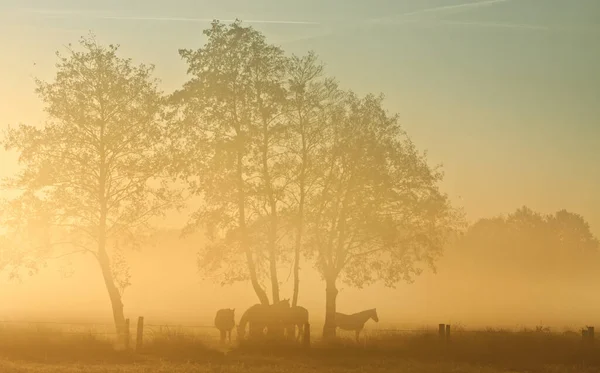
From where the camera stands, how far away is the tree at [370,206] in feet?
→ 140

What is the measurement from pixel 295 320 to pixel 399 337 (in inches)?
229

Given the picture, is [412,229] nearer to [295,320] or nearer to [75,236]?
[295,320]

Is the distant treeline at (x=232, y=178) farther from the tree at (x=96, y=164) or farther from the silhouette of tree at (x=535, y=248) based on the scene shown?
the silhouette of tree at (x=535, y=248)

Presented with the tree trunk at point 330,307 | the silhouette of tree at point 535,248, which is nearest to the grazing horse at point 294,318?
the tree trunk at point 330,307

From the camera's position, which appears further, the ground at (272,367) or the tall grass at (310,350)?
the tall grass at (310,350)

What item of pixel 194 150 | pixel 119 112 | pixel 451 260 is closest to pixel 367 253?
pixel 194 150

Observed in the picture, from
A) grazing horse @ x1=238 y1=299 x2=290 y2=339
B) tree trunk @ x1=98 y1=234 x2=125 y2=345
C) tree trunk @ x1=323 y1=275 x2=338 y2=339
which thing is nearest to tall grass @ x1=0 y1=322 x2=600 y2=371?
grazing horse @ x1=238 y1=299 x2=290 y2=339

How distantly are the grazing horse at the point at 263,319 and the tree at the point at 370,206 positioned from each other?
5.85 metres

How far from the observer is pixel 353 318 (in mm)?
42188

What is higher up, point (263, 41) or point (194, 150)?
point (263, 41)

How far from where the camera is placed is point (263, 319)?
36.8m

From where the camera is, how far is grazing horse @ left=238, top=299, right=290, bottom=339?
36500 millimetres

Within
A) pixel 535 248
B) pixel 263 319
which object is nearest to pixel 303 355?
pixel 263 319

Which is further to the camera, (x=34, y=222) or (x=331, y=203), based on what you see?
(x=331, y=203)
